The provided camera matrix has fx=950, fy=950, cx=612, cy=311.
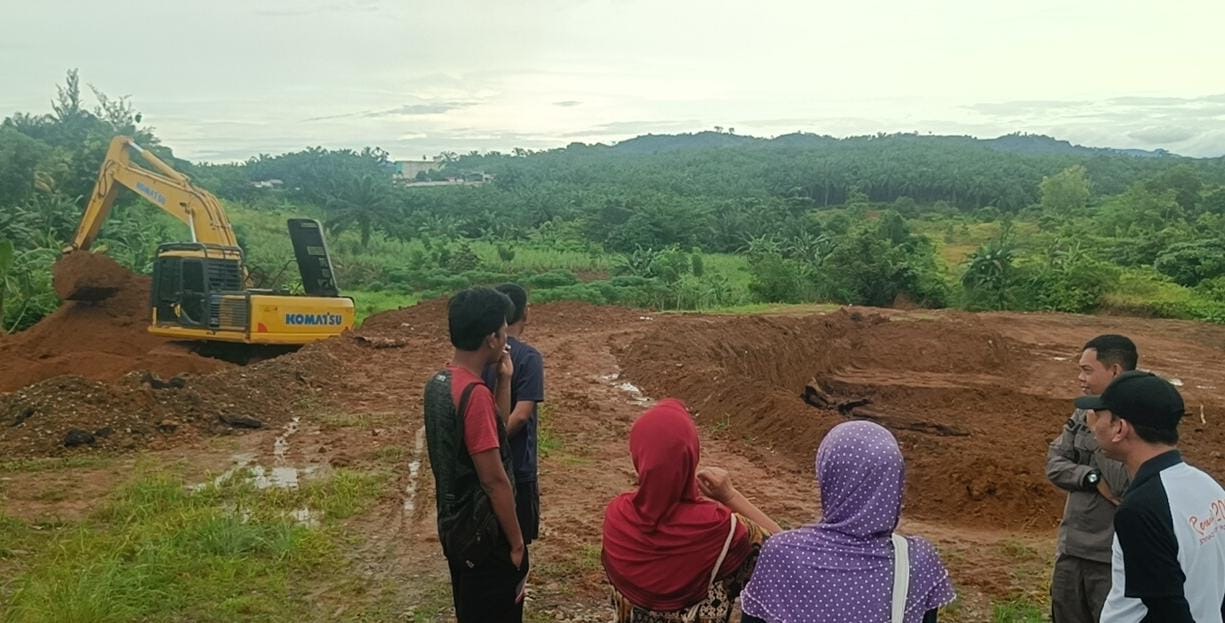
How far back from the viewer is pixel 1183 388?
42.5 ft

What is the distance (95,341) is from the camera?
44.9 ft

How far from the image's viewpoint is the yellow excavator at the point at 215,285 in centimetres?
1241

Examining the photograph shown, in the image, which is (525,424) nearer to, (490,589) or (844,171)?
(490,589)

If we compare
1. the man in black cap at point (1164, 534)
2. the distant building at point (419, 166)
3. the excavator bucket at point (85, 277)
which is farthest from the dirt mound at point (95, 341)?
the distant building at point (419, 166)

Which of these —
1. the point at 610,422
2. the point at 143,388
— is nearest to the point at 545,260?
the point at 610,422

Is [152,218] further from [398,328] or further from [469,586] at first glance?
[469,586]

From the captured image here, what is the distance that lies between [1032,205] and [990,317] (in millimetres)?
42149

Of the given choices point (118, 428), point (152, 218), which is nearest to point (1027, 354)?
point (118, 428)

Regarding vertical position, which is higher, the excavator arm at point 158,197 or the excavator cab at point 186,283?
the excavator arm at point 158,197

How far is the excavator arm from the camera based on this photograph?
14.0 metres

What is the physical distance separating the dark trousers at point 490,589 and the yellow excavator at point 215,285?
9984mm

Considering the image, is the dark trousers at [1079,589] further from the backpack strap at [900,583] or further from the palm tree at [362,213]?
the palm tree at [362,213]

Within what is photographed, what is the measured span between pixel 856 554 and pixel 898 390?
1112 centimetres

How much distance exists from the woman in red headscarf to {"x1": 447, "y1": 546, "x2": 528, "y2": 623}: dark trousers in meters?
0.65
